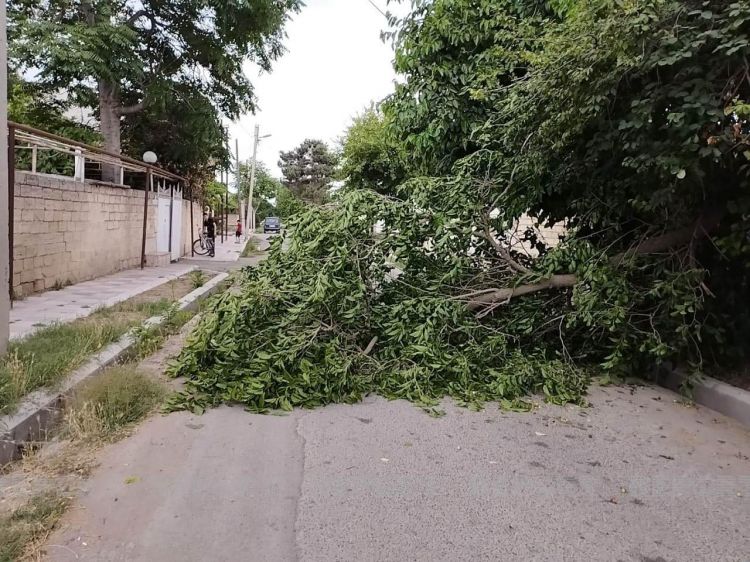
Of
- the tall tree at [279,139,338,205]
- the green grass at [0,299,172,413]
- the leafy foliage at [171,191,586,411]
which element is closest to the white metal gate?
the green grass at [0,299,172,413]

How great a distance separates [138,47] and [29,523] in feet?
56.0

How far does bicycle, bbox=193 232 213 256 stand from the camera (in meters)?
22.2

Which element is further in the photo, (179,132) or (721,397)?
(179,132)

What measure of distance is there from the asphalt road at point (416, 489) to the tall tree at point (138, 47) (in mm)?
13064

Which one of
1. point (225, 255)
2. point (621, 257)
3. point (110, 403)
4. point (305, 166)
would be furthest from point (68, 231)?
point (305, 166)

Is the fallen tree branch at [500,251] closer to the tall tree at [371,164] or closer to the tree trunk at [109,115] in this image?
the tall tree at [371,164]

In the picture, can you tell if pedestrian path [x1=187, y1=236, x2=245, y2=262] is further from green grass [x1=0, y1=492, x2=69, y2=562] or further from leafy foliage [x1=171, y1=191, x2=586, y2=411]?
green grass [x1=0, y1=492, x2=69, y2=562]

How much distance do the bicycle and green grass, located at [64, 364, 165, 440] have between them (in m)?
17.8

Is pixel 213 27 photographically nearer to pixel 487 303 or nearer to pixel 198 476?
pixel 487 303

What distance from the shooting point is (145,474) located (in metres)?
3.54

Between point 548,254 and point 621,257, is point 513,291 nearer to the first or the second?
point 548,254

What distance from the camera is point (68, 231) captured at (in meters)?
10.5

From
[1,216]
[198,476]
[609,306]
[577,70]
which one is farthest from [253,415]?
[577,70]

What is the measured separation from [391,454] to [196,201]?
24090 millimetres
